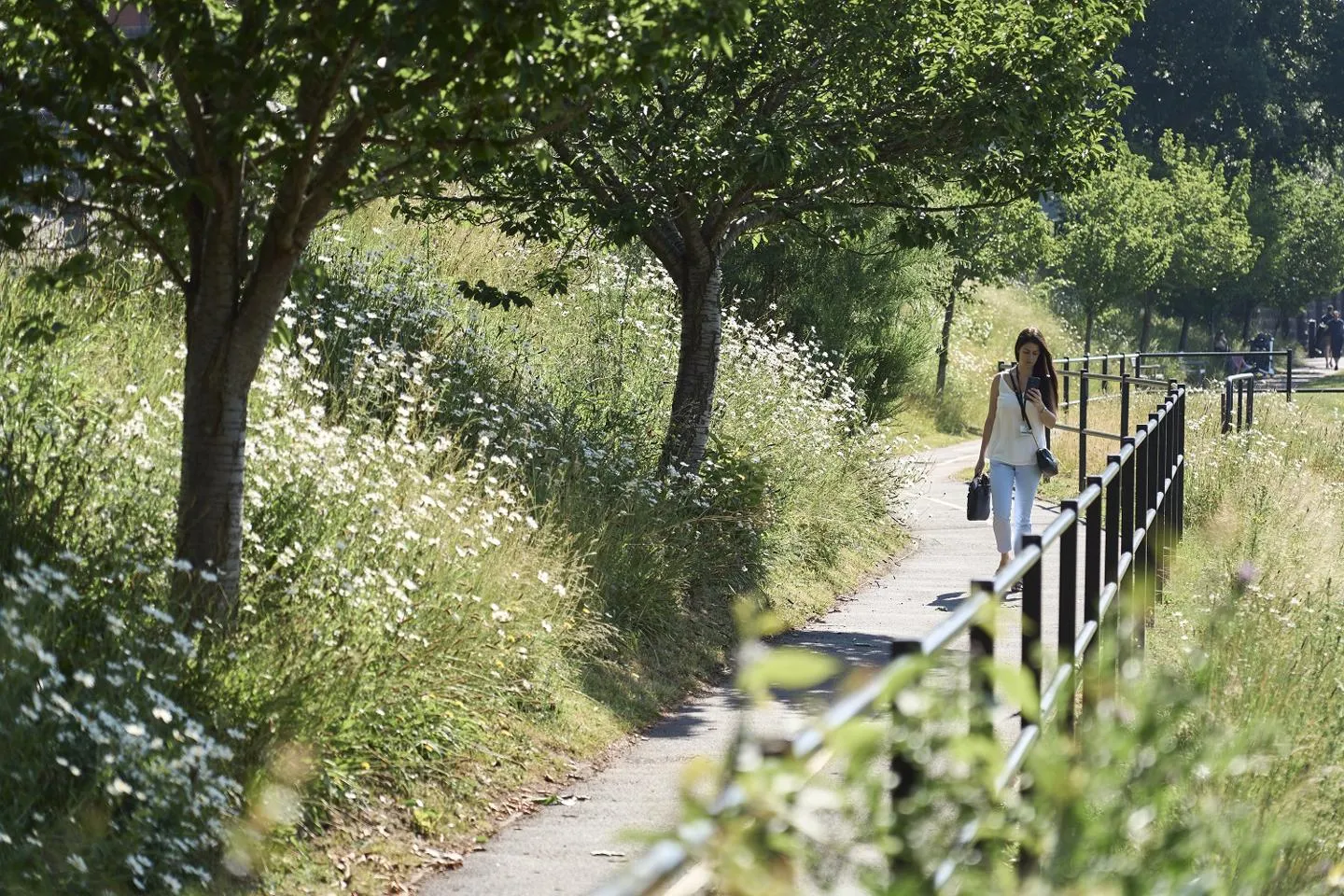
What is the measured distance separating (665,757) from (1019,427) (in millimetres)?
4388

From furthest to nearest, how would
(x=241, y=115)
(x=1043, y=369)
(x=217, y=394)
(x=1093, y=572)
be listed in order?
(x=1043, y=369) → (x=217, y=394) → (x=1093, y=572) → (x=241, y=115)

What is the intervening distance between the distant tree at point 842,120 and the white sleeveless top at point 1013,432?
4.73 ft

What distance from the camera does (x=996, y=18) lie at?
11.4 metres

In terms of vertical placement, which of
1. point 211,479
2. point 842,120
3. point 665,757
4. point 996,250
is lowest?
point 665,757

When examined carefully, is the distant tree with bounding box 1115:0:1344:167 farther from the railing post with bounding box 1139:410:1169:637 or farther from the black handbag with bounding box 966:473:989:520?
the railing post with bounding box 1139:410:1169:637

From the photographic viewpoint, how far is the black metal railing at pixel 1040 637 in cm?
188

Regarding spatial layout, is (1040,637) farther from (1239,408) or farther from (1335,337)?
(1335,337)

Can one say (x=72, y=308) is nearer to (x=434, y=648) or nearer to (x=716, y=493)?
(x=434, y=648)

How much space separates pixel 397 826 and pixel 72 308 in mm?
4173

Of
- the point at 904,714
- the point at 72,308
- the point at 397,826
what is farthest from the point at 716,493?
the point at 904,714

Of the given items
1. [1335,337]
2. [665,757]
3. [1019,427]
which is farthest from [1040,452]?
[1335,337]

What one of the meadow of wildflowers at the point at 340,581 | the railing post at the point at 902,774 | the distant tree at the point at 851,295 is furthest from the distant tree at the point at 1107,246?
the railing post at the point at 902,774

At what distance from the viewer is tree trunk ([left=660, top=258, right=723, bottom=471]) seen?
12.3 metres

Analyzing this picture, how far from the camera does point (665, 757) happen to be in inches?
309
